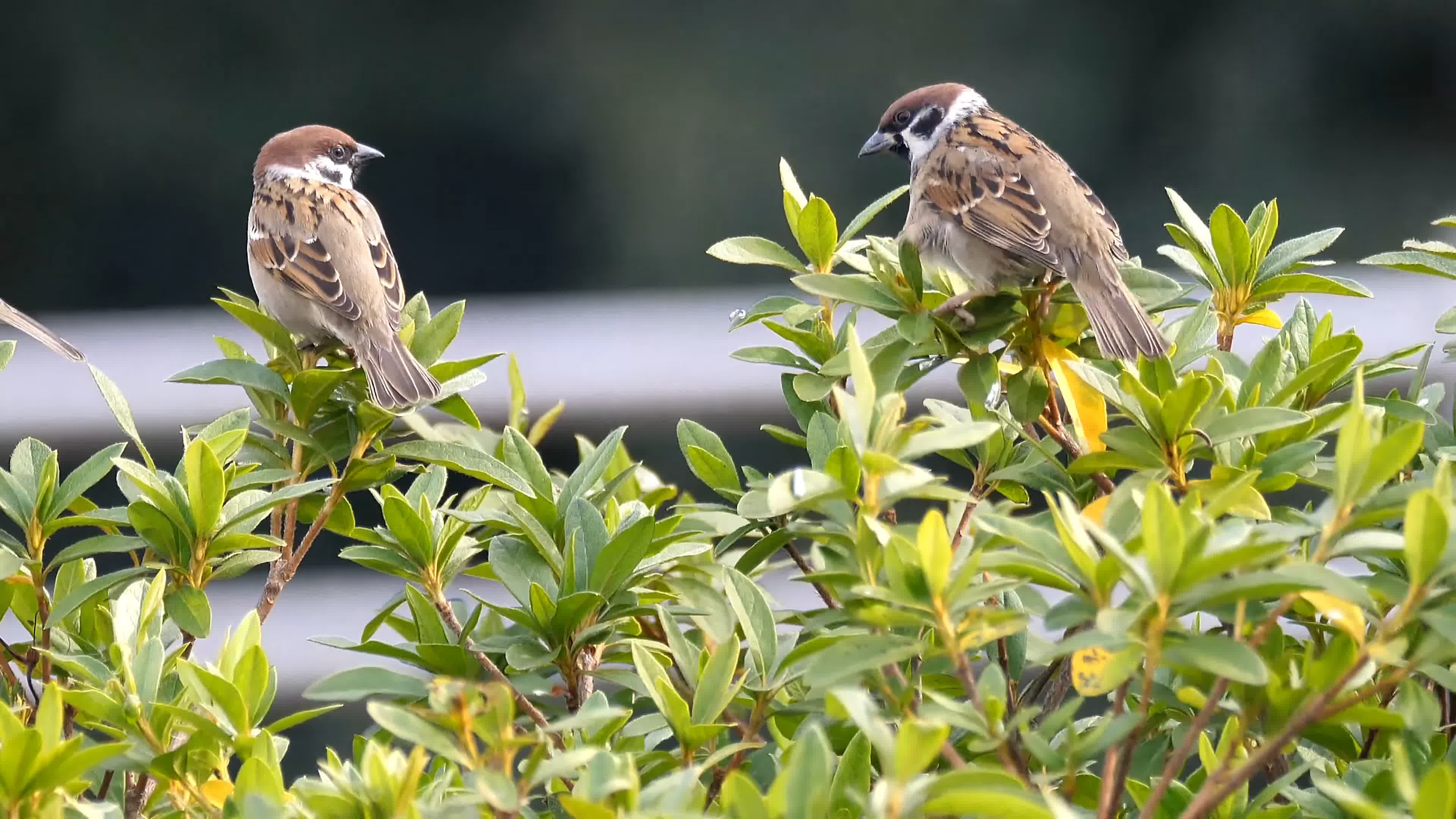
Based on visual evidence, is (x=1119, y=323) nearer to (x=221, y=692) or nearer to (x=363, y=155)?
(x=221, y=692)

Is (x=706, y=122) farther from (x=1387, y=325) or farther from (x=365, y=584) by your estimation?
(x=1387, y=325)

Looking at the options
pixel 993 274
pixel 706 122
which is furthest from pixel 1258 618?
pixel 706 122

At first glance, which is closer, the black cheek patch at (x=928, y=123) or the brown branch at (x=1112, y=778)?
the brown branch at (x=1112, y=778)

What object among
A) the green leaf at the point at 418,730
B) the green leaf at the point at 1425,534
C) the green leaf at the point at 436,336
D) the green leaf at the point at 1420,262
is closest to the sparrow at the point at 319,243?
the green leaf at the point at 436,336

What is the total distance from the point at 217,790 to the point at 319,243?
218cm

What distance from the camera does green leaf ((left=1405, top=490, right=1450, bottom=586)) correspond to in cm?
87

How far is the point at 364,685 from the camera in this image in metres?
1.13

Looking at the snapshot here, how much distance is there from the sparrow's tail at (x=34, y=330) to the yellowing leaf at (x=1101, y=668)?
1.76 metres

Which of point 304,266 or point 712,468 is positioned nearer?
point 712,468

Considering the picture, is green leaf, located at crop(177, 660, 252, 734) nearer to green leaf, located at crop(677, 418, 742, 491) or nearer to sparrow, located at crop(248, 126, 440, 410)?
green leaf, located at crop(677, 418, 742, 491)

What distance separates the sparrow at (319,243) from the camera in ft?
9.94

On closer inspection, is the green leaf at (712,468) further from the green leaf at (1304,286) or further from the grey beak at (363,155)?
the grey beak at (363,155)

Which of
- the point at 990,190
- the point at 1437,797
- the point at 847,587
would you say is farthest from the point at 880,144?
the point at 1437,797

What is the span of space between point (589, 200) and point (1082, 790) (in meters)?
3.89
